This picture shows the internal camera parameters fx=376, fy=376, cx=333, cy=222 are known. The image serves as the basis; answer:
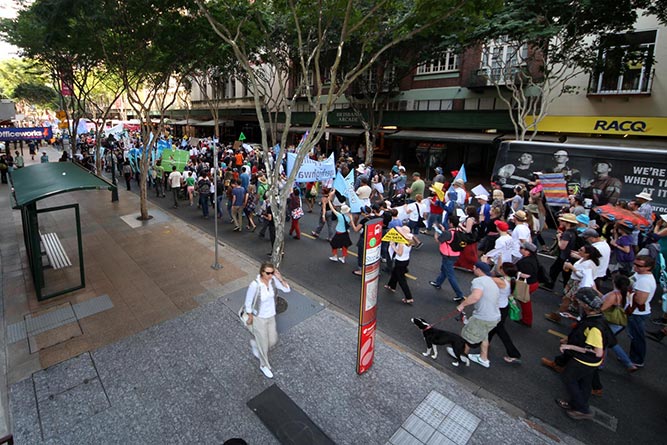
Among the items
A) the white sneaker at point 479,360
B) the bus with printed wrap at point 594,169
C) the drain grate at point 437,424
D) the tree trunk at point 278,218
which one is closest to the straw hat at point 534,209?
the bus with printed wrap at point 594,169

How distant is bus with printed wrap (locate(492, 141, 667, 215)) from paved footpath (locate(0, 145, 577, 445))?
369 inches

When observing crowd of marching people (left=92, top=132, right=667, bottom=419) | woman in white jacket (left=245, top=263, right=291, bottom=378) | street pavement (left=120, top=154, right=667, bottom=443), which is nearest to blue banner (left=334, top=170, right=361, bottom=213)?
crowd of marching people (left=92, top=132, right=667, bottom=419)

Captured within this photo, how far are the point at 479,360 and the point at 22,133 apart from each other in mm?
19991

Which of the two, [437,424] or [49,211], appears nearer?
[437,424]

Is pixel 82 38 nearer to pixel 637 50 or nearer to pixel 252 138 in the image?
pixel 637 50

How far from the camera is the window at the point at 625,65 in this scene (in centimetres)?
1588

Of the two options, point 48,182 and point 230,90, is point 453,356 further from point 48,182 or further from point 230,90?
point 230,90

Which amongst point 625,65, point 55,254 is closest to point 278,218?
point 55,254

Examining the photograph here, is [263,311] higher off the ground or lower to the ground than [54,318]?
higher

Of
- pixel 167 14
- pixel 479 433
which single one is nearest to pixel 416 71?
pixel 167 14

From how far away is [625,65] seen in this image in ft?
53.6

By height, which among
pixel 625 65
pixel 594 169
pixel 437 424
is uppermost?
pixel 625 65

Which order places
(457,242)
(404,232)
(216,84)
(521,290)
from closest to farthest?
(521,290) < (404,232) < (457,242) < (216,84)

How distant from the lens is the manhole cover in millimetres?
7043
